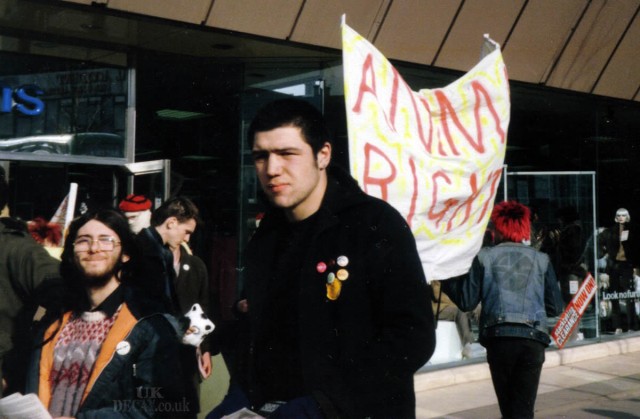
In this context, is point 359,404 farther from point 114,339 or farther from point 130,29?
point 130,29

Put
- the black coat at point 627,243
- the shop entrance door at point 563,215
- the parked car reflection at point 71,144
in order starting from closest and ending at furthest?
the parked car reflection at point 71,144 → the shop entrance door at point 563,215 → the black coat at point 627,243

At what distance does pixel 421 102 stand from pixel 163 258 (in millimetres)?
1882

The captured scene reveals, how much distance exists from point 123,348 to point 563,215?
9.11m

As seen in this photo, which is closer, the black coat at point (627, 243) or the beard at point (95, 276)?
the beard at point (95, 276)

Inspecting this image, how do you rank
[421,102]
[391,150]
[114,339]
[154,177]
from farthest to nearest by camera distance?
[154,177], [421,102], [391,150], [114,339]

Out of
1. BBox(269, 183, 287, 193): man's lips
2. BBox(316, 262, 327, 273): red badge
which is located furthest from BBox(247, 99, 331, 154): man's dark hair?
BBox(316, 262, 327, 273): red badge

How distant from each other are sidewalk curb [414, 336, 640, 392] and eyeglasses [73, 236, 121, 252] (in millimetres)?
6149

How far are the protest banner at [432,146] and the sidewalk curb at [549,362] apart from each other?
3994mm

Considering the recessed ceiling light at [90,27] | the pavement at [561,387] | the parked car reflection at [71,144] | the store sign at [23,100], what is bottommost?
the pavement at [561,387]

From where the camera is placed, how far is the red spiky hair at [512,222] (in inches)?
249

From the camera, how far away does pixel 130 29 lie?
7.80 m

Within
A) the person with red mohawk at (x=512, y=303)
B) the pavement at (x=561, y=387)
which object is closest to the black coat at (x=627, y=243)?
the pavement at (x=561, y=387)

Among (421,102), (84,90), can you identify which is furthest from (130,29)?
(421,102)

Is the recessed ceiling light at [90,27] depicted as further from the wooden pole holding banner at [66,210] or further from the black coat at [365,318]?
the black coat at [365,318]
